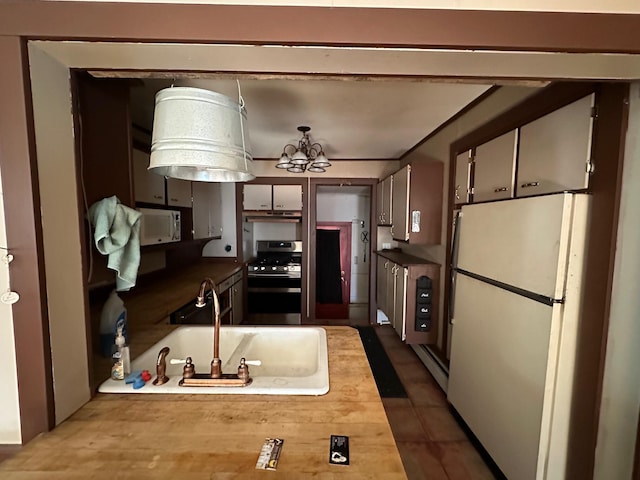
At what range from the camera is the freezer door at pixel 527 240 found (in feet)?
4.22

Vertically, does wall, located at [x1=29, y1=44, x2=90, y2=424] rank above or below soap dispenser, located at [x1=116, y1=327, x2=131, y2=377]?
above

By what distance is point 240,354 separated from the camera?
1.49m

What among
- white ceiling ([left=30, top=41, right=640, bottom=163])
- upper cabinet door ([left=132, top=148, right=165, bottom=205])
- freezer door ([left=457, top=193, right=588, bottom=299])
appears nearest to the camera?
white ceiling ([left=30, top=41, right=640, bottom=163])

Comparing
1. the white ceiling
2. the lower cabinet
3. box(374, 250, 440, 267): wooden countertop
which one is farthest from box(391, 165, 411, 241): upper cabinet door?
the white ceiling

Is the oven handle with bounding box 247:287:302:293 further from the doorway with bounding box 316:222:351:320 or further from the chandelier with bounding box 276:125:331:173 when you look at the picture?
the chandelier with bounding box 276:125:331:173

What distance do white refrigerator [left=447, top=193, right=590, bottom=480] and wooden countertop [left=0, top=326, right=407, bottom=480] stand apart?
0.92m

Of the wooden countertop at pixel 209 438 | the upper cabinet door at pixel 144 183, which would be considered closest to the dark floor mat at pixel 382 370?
the wooden countertop at pixel 209 438

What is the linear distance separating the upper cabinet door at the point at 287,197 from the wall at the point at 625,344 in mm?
3370

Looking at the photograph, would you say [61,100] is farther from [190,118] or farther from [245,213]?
[245,213]

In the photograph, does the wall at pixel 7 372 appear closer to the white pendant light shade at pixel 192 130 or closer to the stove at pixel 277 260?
the white pendant light shade at pixel 192 130

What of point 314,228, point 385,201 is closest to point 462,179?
point 385,201

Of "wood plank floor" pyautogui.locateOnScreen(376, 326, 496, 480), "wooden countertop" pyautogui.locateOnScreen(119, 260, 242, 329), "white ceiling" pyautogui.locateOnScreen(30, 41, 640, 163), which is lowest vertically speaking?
"wood plank floor" pyautogui.locateOnScreen(376, 326, 496, 480)

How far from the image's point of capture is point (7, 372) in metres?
0.90

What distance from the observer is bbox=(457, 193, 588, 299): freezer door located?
129 cm
